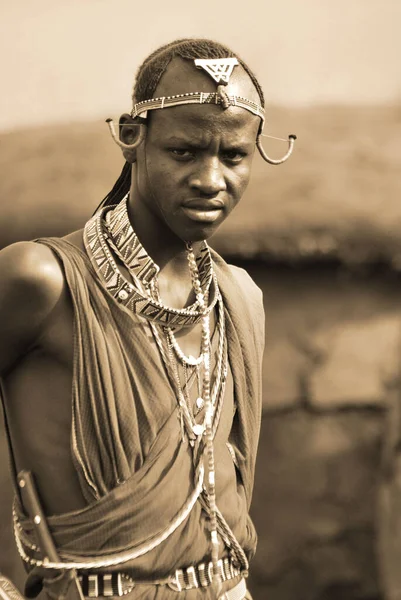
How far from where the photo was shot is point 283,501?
13.1ft

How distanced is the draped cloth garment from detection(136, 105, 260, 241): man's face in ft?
0.61

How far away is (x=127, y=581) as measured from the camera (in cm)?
205

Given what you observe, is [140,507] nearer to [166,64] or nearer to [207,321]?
[207,321]

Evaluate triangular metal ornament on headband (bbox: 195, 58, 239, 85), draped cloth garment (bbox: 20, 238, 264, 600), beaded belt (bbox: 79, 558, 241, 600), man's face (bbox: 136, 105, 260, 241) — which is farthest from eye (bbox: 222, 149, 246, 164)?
beaded belt (bbox: 79, 558, 241, 600)

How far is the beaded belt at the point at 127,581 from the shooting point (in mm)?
2047

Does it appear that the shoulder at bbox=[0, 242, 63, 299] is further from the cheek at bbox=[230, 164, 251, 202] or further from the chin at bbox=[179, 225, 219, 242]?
the cheek at bbox=[230, 164, 251, 202]

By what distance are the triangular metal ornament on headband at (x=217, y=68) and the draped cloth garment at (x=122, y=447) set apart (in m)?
0.38

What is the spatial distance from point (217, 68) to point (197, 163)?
0.16 m

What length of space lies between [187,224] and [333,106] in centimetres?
231

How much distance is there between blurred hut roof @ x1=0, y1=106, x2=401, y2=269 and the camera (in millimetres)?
3854

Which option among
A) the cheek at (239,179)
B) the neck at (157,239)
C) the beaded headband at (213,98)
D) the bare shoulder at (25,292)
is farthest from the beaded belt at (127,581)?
the beaded headband at (213,98)

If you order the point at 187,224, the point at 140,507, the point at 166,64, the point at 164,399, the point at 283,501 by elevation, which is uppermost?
the point at 166,64

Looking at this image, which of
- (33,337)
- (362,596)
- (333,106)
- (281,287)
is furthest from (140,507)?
(333,106)

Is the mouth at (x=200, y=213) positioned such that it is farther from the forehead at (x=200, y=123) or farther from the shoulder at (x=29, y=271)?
the shoulder at (x=29, y=271)
